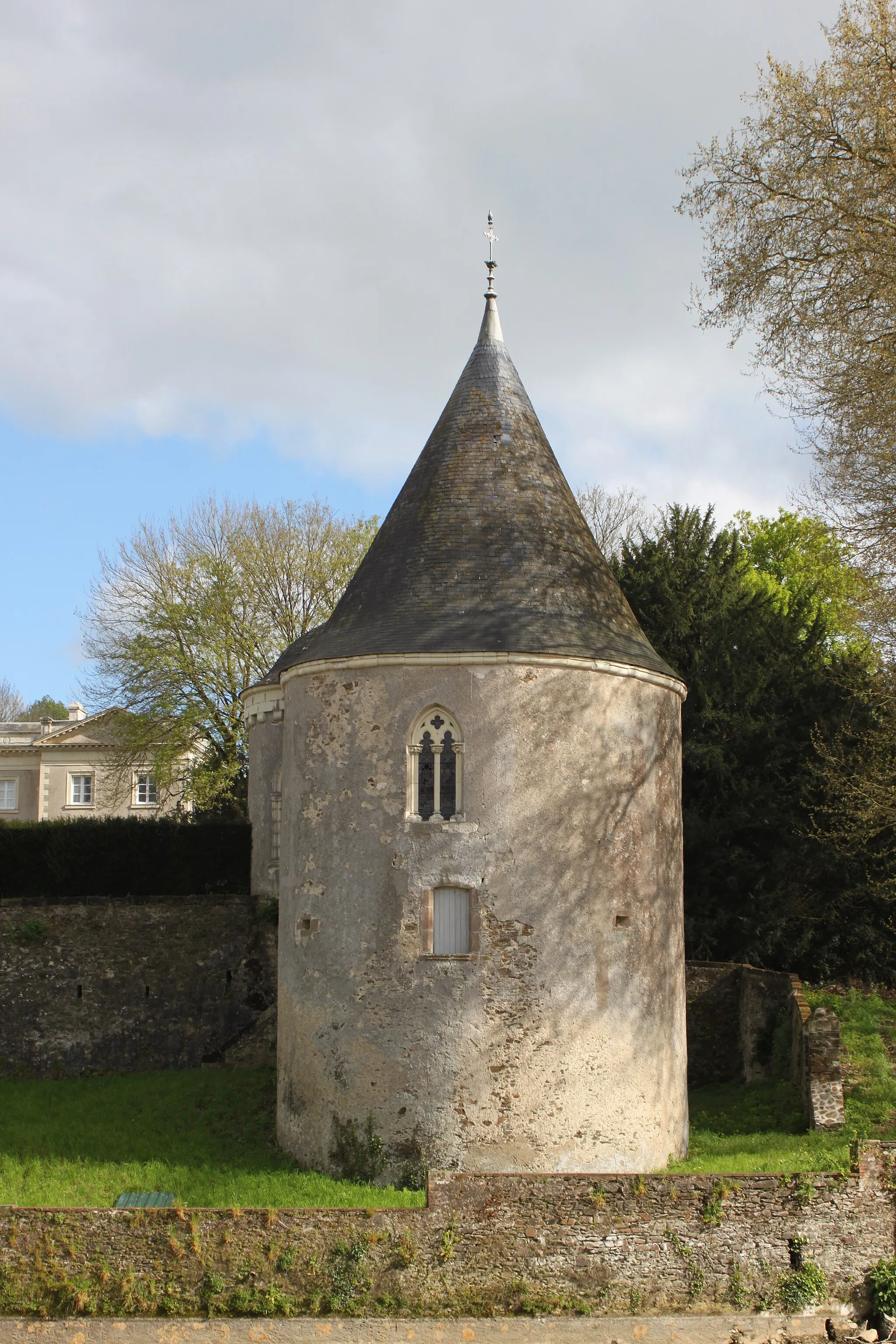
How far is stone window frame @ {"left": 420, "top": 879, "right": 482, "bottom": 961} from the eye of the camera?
47.3ft

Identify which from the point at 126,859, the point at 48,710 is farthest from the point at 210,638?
the point at 48,710

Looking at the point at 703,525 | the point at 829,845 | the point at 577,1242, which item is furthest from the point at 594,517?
the point at 577,1242

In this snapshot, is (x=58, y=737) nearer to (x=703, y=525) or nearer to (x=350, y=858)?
(x=703, y=525)

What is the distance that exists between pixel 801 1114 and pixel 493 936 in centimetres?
453

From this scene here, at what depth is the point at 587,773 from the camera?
15.2 meters

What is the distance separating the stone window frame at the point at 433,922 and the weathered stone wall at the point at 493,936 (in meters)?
0.04

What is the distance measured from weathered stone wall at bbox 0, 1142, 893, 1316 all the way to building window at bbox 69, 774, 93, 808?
35533 millimetres

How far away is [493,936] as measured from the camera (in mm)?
14438

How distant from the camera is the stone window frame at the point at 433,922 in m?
14.4

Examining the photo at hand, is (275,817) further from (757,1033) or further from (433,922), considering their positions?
(757,1033)

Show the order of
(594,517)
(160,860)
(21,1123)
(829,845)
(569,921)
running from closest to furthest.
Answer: (569,921) → (21,1123) → (829,845) → (160,860) → (594,517)

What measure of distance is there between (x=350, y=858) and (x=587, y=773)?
9.70ft

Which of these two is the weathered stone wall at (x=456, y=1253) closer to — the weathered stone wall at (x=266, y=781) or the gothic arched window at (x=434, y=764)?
the gothic arched window at (x=434, y=764)

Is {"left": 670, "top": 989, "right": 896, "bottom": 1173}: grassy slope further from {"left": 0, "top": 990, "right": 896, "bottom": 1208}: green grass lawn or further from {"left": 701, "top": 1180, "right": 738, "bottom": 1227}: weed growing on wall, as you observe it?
{"left": 701, "top": 1180, "right": 738, "bottom": 1227}: weed growing on wall
